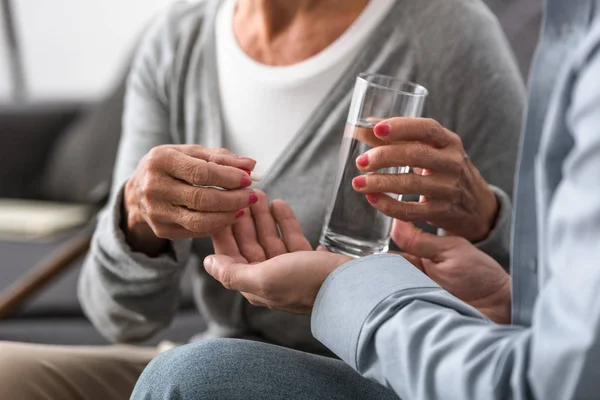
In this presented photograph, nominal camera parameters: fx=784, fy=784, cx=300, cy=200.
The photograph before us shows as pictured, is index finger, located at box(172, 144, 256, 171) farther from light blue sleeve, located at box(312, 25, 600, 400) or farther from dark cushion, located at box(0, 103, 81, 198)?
dark cushion, located at box(0, 103, 81, 198)

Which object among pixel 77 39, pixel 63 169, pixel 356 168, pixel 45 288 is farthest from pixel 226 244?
pixel 77 39

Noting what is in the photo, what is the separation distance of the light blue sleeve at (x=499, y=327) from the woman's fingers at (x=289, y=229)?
20cm

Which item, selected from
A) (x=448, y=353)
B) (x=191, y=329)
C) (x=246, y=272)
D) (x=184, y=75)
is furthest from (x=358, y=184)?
(x=191, y=329)

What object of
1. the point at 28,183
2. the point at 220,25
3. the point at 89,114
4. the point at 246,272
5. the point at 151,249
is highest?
the point at 220,25

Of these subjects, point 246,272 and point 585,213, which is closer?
point 585,213

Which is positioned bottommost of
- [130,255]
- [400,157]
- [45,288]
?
[45,288]

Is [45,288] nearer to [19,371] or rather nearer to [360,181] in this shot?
[19,371]

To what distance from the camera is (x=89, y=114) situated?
2.54 meters

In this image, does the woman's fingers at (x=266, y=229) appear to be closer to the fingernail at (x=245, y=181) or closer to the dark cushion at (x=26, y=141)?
the fingernail at (x=245, y=181)

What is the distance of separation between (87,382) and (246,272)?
41 cm

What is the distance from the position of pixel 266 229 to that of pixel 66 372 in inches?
13.6

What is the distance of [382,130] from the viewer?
2.74 ft

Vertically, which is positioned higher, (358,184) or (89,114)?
(358,184)

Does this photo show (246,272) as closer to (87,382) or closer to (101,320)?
(87,382)
